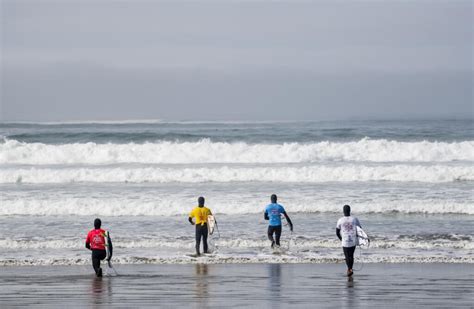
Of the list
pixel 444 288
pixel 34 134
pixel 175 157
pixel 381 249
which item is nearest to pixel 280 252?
pixel 381 249

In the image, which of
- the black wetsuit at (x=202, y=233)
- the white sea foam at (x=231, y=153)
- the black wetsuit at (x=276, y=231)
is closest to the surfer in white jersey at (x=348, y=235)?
A: the black wetsuit at (x=276, y=231)

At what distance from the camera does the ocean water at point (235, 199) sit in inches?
683

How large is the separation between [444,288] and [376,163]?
2234 centimetres

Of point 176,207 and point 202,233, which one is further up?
point 176,207

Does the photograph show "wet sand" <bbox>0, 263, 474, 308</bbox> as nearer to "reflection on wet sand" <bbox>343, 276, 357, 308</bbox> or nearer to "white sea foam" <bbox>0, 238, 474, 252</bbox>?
"reflection on wet sand" <bbox>343, 276, 357, 308</bbox>

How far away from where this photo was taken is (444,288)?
12.7 meters

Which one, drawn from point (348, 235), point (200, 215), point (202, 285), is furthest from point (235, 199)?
point (202, 285)

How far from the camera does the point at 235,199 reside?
24.4 meters

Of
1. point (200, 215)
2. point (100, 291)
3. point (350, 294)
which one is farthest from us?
point (200, 215)

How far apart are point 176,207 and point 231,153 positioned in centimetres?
1505

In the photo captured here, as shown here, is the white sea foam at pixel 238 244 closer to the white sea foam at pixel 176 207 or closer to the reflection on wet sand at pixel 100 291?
the reflection on wet sand at pixel 100 291

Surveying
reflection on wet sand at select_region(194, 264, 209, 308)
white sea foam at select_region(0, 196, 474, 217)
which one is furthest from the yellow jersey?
white sea foam at select_region(0, 196, 474, 217)

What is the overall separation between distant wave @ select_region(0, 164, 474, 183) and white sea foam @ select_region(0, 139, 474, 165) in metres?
6.03

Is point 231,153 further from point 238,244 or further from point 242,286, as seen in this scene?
point 242,286
